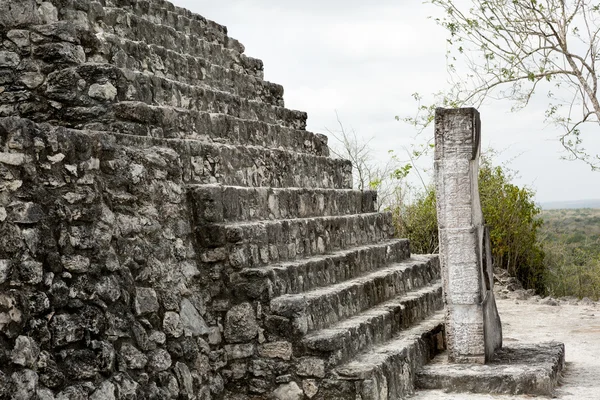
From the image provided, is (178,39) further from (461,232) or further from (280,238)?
(461,232)

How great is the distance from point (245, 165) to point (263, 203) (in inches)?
18.5

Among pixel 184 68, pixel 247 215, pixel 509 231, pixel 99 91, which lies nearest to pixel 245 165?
pixel 247 215

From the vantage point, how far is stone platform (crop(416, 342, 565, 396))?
6.43 m

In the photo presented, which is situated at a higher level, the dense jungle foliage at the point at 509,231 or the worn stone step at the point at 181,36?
the worn stone step at the point at 181,36

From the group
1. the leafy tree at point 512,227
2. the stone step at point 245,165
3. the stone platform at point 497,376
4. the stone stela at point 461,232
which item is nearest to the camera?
the stone step at point 245,165

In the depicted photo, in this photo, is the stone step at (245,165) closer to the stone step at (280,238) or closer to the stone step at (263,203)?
the stone step at (263,203)

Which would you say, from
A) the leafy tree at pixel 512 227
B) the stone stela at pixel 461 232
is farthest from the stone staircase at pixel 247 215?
the leafy tree at pixel 512 227

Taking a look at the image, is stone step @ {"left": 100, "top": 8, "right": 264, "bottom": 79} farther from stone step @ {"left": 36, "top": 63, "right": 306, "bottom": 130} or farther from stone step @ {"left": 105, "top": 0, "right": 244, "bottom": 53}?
stone step @ {"left": 36, "top": 63, "right": 306, "bottom": 130}

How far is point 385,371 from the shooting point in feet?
19.7

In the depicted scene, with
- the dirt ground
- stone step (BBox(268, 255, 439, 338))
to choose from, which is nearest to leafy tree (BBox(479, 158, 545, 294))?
the dirt ground

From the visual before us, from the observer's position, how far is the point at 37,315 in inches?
174

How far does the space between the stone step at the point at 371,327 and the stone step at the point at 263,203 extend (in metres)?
1.04

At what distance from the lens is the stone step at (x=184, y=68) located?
6.63 m

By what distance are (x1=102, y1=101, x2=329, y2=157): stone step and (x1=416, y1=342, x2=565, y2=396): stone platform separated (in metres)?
2.52
